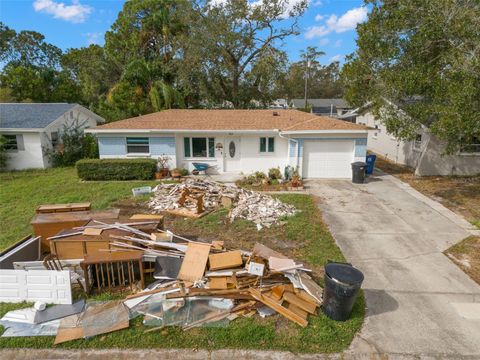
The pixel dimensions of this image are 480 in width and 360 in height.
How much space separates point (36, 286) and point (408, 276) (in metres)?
7.50

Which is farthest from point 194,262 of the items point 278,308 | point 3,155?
point 3,155

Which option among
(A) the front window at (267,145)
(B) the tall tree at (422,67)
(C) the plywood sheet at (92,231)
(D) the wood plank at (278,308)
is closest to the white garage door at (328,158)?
(A) the front window at (267,145)

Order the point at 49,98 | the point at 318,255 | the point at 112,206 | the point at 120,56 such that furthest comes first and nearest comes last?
the point at 49,98, the point at 120,56, the point at 112,206, the point at 318,255

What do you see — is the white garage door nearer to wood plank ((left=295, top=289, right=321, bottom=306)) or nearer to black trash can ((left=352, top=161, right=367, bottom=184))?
black trash can ((left=352, top=161, right=367, bottom=184))

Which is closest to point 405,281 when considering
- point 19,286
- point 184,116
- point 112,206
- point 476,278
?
point 476,278

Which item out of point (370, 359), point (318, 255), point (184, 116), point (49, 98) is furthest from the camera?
point (49, 98)

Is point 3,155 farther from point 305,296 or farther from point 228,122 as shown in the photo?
point 305,296

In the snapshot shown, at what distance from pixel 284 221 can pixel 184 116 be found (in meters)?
10.3

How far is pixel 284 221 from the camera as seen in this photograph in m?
9.48

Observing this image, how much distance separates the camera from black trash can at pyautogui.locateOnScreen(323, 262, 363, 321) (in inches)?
191

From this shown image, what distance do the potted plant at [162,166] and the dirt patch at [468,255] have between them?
12028 millimetres

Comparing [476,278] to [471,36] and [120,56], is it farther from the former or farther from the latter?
[120,56]

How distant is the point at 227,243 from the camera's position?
7949 millimetres

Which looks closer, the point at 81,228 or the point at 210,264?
the point at 210,264
